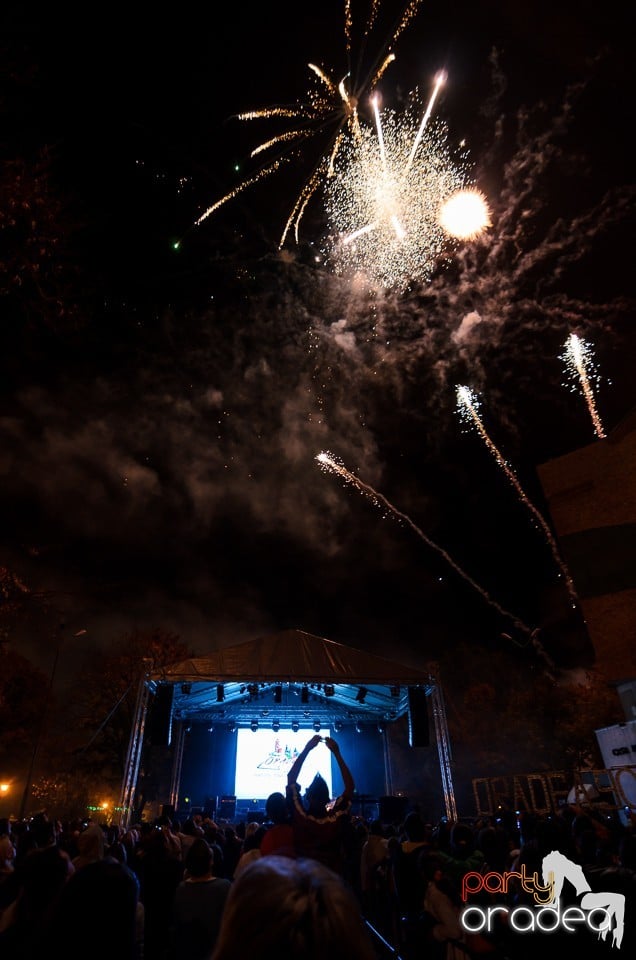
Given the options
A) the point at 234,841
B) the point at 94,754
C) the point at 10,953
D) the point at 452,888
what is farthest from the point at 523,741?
the point at 10,953

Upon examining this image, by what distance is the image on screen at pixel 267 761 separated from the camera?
16.5 meters

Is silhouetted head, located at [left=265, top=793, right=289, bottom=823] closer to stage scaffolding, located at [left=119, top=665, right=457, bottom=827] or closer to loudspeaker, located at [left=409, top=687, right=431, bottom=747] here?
stage scaffolding, located at [left=119, top=665, right=457, bottom=827]

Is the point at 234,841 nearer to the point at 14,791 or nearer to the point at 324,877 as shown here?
the point at 324,877

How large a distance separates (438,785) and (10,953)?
689 inches

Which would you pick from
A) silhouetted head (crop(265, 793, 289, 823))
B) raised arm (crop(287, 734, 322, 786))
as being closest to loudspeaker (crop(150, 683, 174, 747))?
silhouetted head (crop(265, 793, 289, 823))

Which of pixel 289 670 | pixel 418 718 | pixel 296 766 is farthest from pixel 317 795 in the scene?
pixel 418 718

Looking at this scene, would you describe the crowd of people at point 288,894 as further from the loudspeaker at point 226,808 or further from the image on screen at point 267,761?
the image on screen at point 267,761

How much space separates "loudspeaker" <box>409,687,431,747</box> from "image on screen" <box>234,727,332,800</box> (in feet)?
12.8

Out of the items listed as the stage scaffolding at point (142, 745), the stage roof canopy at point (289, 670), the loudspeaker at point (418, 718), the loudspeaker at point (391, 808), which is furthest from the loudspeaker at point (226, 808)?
the loudspeaker at point (391, 808)

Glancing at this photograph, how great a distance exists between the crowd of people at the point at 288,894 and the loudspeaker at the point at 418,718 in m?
7.17

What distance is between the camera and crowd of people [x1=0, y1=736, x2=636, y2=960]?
1.02 metres

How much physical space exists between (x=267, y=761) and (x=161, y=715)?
5.54 metres

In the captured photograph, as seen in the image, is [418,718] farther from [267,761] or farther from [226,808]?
[226,808]

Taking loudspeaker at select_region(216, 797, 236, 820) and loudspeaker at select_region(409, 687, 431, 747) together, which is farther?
loudspeaker at select_region(216, 797, 236, 820)
